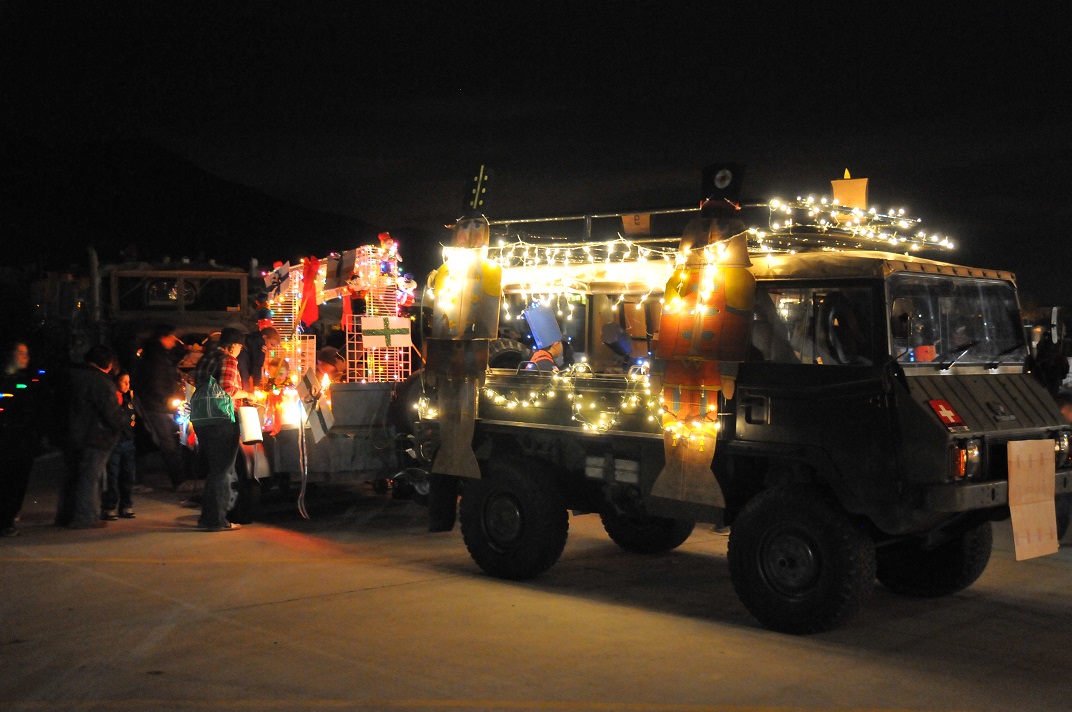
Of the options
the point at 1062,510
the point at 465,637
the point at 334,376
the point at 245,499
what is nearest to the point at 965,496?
the point at 1062,510

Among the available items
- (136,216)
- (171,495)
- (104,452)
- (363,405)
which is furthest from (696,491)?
(136,216)

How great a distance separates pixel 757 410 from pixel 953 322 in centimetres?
147

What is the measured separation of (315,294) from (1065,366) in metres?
8.42

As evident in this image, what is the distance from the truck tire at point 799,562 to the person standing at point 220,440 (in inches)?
209

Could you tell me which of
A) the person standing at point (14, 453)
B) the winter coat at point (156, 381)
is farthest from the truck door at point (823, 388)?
the winter coat at point (156, 381)

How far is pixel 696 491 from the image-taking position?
23.4 ft

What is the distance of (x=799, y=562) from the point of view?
21.6ft

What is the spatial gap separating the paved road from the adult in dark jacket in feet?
2.55

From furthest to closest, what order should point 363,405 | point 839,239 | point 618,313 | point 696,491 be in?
1. point 363,405
2. point 618,313
3. point 839,239
4. point 696,491

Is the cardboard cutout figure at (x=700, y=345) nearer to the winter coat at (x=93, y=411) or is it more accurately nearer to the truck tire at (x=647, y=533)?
the truck tire at (x=647, y=533)

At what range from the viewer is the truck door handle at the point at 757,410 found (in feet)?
22.4

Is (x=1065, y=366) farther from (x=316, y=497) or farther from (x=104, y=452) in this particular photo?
(x=104, y=452)

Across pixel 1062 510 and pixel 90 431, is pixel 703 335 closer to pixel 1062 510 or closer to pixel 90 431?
pixel 1062 510

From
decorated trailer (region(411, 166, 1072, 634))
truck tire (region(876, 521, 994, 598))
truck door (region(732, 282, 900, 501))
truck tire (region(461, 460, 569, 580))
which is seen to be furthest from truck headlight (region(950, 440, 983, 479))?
truck tire (region(461, 460, 569, 580))
